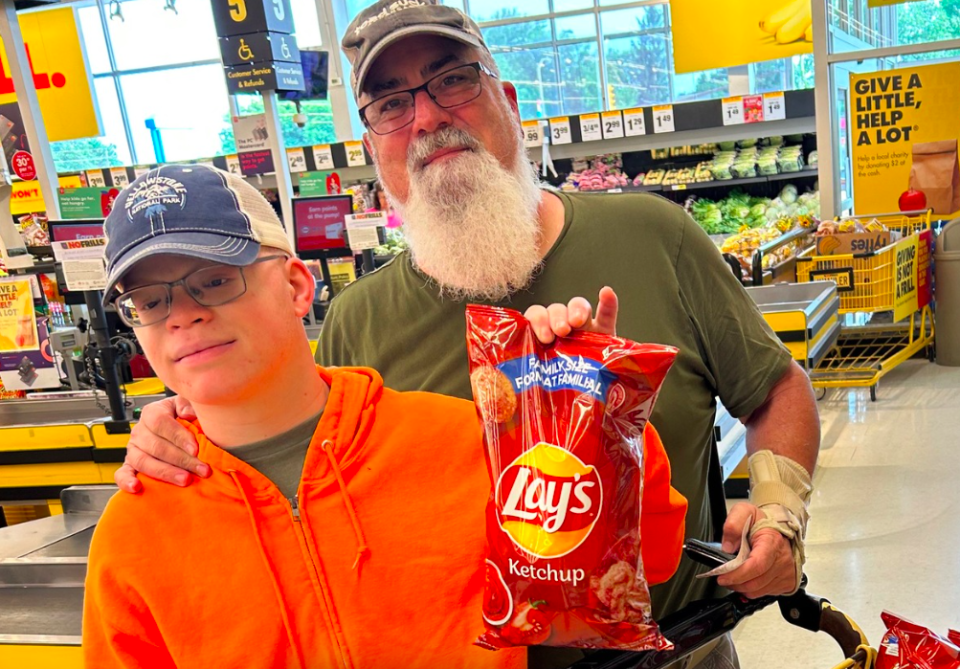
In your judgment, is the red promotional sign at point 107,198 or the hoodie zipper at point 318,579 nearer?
the hoodie zipper at point 318,579

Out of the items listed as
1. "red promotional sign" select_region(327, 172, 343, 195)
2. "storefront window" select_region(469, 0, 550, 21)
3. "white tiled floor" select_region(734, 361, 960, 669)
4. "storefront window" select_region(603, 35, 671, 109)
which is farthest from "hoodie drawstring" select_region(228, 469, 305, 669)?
"storefront window" select_region(469, 0, 550, 21)

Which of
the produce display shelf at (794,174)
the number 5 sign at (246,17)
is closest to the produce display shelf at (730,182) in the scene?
the produce display shelf at (794,174)

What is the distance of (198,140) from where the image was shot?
13945mm

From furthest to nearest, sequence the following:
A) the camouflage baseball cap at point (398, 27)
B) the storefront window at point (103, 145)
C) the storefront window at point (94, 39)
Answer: the storefront window at point (103, 145)
the storefront window at point (94, 39)
the camouflage baseball cap at point (398, 27)

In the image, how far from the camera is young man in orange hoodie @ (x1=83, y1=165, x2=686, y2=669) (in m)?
1.00

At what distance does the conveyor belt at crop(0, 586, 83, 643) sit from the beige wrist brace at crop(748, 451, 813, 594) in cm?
164

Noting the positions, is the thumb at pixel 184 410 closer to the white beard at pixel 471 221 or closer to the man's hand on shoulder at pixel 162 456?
the man's hand on shoulder at pixel 162 456

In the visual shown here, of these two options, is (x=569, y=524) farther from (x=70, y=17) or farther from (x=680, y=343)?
(x=70, y=17)

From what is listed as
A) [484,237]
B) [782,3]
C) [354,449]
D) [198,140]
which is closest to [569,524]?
[354,449]

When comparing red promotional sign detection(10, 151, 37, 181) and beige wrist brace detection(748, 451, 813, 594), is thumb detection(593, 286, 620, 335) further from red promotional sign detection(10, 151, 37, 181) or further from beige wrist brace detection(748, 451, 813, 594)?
red promotional sign detection(10, 151, 37, 181)

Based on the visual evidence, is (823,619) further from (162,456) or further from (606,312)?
Result: (162,456)

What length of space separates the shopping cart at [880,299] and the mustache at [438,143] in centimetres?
417

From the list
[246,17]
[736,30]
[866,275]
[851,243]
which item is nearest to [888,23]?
[736,30]

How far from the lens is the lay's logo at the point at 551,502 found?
938 mm
